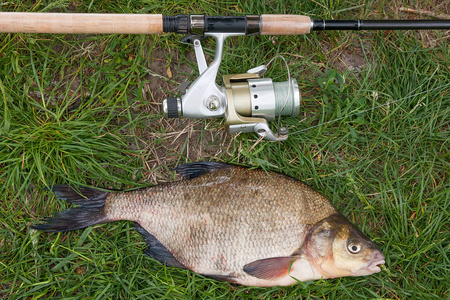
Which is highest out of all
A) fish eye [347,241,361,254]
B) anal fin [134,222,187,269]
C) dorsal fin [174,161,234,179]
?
dorsal fin [174,161,234,179]

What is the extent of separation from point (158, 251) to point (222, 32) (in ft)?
5.34

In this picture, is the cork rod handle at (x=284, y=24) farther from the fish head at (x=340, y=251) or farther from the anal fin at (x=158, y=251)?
the anal fin at (x=158, y=251)

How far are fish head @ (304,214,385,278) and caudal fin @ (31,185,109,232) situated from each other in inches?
60.1

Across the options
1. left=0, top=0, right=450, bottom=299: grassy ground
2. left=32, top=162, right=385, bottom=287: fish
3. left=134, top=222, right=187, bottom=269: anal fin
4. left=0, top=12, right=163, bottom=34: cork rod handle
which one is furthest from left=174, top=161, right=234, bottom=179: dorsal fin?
left=0, top=12, right=163, bottom=34: cork rod handle

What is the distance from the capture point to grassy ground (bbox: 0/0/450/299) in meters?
2.98

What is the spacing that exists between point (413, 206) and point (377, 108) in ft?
2.73

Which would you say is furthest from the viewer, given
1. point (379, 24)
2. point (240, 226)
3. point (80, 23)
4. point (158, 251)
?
point (158, 251)

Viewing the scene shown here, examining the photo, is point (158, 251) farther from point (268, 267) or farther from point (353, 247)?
point (353, 247)

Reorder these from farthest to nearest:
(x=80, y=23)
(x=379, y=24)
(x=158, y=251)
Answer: (x=158, y=251) < (x=379, y=24) < (x=80, y=23)

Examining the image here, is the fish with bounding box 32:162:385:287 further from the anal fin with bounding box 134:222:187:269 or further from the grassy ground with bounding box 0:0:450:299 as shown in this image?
the grassy ground with bounding box 0:0:450:299

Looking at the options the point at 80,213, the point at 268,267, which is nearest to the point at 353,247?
the point at 268,267

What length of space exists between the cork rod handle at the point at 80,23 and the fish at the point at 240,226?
105 centimetres

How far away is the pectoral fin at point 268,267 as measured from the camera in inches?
106

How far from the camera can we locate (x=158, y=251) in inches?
113
